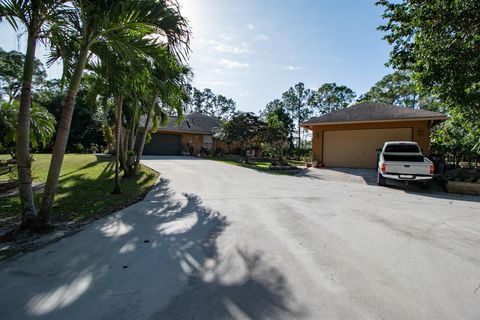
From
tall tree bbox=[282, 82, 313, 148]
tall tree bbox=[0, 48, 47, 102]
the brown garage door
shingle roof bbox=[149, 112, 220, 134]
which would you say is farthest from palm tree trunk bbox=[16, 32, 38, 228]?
tall tree bbox=[282, 82, 313, 148]

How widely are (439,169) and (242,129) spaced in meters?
11.9

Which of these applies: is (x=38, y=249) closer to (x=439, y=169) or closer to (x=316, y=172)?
(x=316, y=172)

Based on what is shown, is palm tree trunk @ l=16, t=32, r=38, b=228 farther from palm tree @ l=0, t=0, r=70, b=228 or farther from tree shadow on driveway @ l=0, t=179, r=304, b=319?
tree shadow on driveway @ l=0, t=179, r=304, b=319

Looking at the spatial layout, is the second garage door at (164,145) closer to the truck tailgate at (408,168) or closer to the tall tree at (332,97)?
the truck tailgate at (408,168)

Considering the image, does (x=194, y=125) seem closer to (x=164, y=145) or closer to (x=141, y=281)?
(x=164, y=145)

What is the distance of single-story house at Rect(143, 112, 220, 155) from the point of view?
2659 centimetres

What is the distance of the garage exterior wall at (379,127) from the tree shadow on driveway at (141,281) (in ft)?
45.8

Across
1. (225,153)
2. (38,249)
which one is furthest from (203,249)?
(225,153)

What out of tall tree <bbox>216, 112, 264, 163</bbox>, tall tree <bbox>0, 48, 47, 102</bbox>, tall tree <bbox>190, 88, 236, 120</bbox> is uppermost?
tall tree <bbox>190, 88, 236, 120</bbox>

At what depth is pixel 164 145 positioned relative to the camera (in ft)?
88.7

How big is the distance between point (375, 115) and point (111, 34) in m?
14.9

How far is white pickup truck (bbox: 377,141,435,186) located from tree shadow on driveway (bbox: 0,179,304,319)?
8.26 meters

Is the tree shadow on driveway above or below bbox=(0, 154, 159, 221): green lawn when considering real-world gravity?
below

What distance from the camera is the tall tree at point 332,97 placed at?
133 feet
